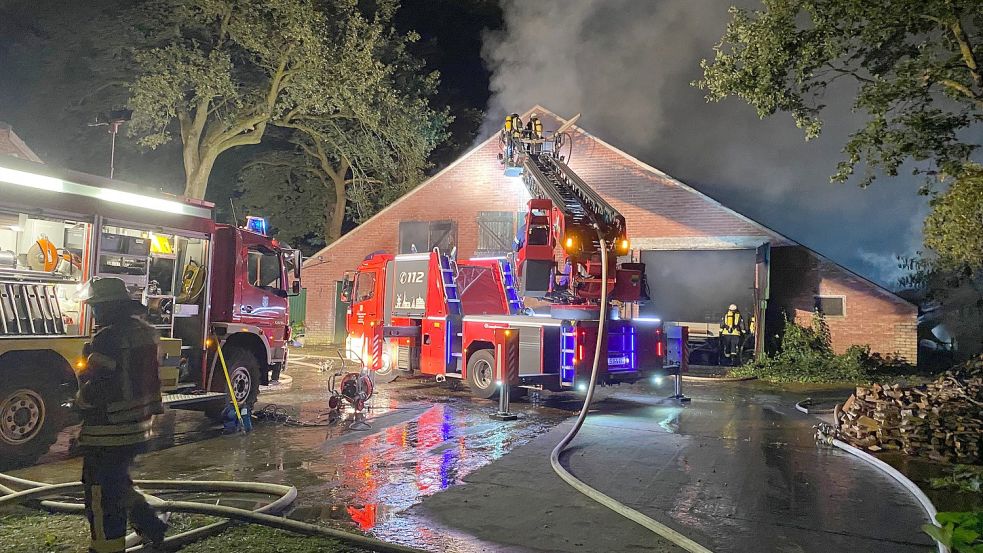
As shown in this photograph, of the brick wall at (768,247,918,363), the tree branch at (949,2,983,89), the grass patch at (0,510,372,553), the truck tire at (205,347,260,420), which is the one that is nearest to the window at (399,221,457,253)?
the brick wall at (768,247,918,363)

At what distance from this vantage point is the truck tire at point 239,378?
8.81 metres

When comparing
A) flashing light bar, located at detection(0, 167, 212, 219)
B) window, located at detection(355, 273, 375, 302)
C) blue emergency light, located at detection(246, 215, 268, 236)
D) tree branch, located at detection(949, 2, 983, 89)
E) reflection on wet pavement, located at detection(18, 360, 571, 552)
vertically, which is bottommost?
reflection on wet pavement, located at detection(18, 360, 571, 552)

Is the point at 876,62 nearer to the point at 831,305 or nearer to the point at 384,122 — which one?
the point at 831,305

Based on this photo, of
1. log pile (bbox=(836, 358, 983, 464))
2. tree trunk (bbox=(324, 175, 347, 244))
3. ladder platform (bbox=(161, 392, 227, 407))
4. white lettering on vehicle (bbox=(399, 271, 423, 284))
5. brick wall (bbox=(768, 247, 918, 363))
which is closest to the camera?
log pile (bbox=(836, 358, 983, 464))

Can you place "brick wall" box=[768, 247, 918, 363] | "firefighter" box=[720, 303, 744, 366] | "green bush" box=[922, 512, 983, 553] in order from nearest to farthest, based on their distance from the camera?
"green bush" box=[922, 512, 983, 553]
"brick wall" box=[768, 247, 918, 363]
"firefighter" box=[720, 303, 744, 366]

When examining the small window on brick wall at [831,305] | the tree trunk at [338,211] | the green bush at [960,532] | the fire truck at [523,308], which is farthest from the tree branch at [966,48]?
the tree trunk at [338,211]

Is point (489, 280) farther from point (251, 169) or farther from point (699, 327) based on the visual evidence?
point (251, 169)

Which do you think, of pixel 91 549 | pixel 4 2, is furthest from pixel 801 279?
pixel 4 2

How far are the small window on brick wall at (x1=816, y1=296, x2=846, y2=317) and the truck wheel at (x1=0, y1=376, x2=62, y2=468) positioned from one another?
15463mm

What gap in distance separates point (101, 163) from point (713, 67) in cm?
2057

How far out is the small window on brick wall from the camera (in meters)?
15.9

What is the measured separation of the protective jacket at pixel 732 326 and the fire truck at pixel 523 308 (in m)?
7.13

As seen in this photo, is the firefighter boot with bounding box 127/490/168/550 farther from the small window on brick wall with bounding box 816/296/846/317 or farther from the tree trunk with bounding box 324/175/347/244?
the tree trunk with bounding box 324/175/347/244

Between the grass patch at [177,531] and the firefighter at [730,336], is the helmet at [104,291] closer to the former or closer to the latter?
the grass patch at [177,531]
